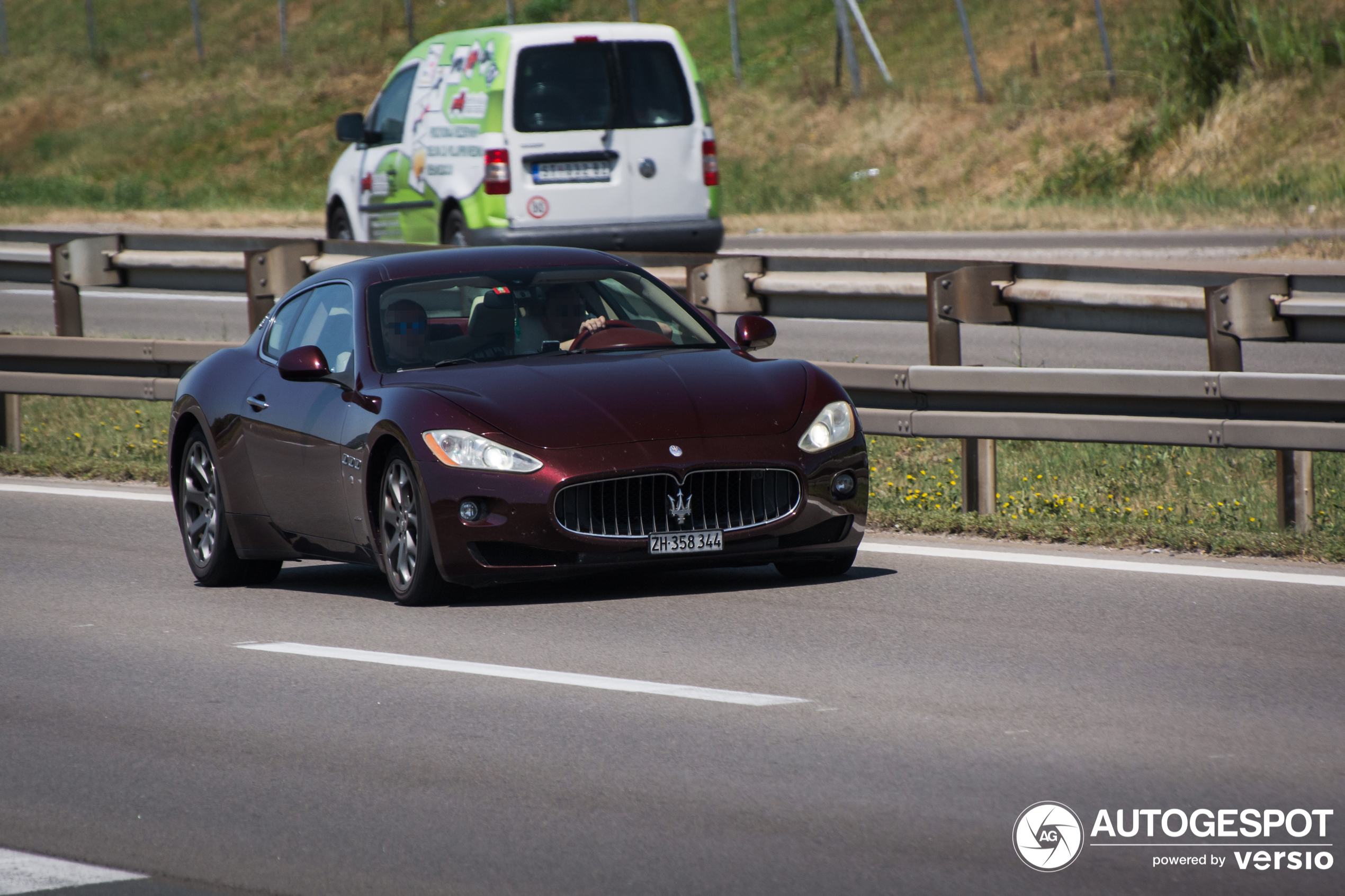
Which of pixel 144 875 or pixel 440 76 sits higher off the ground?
pixel 440 76

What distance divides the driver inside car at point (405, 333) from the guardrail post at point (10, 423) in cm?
621

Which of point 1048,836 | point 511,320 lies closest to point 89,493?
point 511,320

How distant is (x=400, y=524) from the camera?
325 inches

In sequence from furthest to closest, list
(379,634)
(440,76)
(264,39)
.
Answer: (264,39)
(440,76)
(379,634)

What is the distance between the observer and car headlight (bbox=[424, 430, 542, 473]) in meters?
7.87

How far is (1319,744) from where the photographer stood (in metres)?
5.61

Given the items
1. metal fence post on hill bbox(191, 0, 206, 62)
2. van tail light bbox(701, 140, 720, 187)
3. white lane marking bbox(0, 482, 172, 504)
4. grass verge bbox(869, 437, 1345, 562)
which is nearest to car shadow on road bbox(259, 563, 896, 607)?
grass verge bbox(869, 437, 1345, 562)

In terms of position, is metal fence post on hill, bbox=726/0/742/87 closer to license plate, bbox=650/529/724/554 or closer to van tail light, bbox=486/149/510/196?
van tail light, bbox=486/149/510/196

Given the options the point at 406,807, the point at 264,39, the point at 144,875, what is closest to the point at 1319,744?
the point at 406,807

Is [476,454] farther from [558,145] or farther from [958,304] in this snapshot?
[558,145]

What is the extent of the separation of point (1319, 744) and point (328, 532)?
444cm

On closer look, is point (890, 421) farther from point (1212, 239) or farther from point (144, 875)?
point (1212, 239)

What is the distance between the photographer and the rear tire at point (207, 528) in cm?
938

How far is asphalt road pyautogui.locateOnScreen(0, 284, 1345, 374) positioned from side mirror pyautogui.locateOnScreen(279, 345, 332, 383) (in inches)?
199
